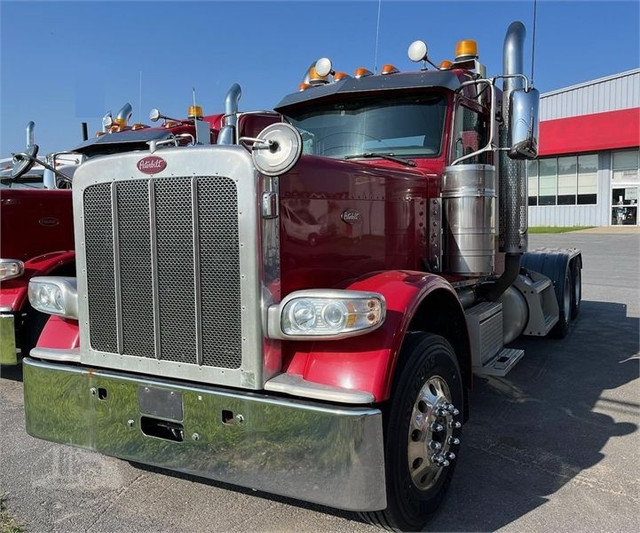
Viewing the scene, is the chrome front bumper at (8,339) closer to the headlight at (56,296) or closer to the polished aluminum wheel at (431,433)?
the headlight at (56,296)

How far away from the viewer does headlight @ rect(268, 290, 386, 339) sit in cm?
250

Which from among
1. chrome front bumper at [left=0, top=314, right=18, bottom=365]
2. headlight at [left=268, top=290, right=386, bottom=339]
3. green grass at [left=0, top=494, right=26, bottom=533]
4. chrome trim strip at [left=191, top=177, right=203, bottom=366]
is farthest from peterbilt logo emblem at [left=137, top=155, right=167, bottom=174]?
chrome front bumper at [left=0, top=314, right=18, bottom=365]

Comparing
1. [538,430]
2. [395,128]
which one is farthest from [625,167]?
[395,128]

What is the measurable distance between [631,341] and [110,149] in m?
6.83

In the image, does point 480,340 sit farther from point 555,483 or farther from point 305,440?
point 305,440

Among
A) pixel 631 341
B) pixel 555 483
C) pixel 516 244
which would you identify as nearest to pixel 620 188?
pixel 631 341

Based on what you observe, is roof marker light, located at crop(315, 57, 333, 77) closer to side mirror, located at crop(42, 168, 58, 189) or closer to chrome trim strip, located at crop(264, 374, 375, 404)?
chrome trim strip, located at crop(264, 374, 375, 404)

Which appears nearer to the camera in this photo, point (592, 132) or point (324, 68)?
point (324, 68)

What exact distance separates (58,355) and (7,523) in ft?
2.83

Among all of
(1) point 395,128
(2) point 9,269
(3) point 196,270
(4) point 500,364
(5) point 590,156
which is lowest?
(4) point 500,364

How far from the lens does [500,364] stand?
4.50 metres

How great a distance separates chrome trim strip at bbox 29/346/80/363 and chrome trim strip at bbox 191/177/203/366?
2.83 feet

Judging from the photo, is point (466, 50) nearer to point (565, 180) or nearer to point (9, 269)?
point (9, 269)

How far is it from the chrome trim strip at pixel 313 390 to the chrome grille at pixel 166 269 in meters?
0.21
